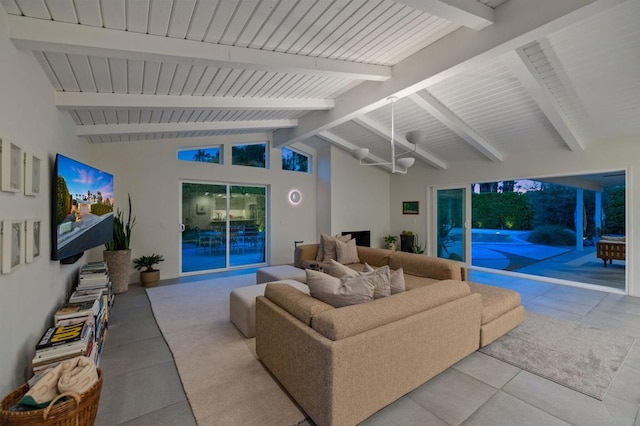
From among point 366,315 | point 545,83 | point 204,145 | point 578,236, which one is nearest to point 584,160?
point 545,83

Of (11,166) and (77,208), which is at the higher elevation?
(11,166)

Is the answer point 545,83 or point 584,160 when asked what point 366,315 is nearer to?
point 545,83

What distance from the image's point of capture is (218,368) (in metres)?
2.39

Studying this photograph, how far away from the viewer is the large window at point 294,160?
284 inches

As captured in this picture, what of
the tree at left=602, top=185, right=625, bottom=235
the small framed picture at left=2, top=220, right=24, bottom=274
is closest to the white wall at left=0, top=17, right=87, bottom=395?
the small framed picture at left=2, top=220, right=24, bottom=274

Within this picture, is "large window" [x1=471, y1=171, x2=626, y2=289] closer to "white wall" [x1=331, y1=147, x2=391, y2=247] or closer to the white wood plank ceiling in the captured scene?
"white wall" [x1=331, y1=147, x2=391, y2=247]

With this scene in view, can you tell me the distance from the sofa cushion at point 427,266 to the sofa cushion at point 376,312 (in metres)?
1.27

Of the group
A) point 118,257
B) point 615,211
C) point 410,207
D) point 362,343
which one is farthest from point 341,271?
point 615,211

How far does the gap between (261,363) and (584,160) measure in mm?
6049

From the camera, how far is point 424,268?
3814 millimetres

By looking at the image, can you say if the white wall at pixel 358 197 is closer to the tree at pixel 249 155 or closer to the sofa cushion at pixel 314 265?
the tree at pixel 249 155

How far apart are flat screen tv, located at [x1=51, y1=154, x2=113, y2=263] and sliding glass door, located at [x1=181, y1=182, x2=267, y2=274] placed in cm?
205

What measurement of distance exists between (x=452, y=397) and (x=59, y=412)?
2.35 m

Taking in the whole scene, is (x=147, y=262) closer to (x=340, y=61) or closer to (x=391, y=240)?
(x=340, y=61)
